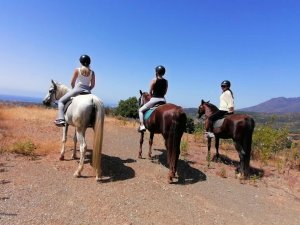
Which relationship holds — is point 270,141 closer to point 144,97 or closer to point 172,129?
point 144,97

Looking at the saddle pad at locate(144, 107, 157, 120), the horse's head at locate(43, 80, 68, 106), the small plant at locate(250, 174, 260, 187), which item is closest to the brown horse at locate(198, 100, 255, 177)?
the small plant at locate(250, 174, 260, 187)

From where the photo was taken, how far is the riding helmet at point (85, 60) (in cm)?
915

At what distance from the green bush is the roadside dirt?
2.32m

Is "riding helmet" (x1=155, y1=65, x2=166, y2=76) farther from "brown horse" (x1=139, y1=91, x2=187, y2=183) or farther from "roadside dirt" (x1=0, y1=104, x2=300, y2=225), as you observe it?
"roadside dirt" (x1=0, y1=104, x2=300, y2=225)

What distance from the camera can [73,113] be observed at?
338 inches

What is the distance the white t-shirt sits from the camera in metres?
11.5

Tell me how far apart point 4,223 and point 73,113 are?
11.8 ft

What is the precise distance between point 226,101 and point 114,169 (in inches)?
190

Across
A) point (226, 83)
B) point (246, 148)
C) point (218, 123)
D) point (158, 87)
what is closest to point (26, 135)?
point (158, 87)

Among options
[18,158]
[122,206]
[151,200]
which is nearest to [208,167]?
[151,200]

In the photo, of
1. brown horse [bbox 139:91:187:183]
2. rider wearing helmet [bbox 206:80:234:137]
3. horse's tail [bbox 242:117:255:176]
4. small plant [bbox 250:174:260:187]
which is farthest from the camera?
rider wearing helmet [bbox 206:80:234:137]

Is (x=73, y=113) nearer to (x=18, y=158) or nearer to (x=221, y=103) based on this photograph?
(x=18, y=158)

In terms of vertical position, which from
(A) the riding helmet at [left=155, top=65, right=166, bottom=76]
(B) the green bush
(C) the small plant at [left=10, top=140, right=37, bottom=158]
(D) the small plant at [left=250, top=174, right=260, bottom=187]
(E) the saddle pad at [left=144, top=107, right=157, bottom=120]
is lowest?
(D) the small plant at [left=250, top=174, right=260, bottom=187]

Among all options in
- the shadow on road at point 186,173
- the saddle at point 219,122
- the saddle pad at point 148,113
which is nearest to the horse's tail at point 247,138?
the saddle at point 219,122
